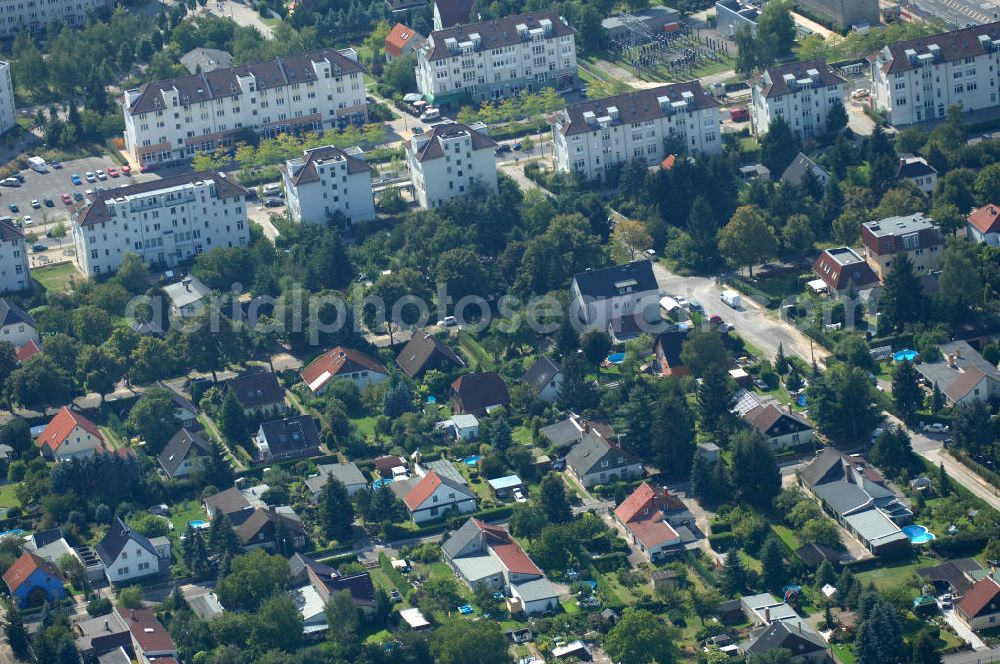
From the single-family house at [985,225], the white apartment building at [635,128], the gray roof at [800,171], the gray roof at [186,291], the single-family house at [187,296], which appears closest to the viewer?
the single-family house at [187,296]

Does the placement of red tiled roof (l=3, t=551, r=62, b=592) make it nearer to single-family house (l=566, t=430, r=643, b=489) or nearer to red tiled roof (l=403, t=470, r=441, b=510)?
red tiled roof (l=403, t=470, r=441, b=510)

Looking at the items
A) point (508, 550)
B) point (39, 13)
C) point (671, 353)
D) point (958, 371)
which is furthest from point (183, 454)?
point (39, 13)

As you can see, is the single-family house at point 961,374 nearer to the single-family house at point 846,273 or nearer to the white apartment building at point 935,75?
the single-family house at point 846,273

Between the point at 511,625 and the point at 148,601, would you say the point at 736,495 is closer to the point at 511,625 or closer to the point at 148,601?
→ the point at 511,625

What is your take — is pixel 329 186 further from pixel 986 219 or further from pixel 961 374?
pixel 961 374

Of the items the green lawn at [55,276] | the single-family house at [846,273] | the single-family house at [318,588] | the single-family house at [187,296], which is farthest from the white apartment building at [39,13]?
the single-family house at [318,588]

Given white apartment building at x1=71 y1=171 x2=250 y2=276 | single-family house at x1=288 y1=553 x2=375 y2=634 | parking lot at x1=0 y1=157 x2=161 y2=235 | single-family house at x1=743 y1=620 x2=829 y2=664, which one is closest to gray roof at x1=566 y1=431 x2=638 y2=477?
single-family house at x1=288 y1=553 x2=375 y2=634

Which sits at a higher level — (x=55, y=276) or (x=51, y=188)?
(x=51, y=188)
